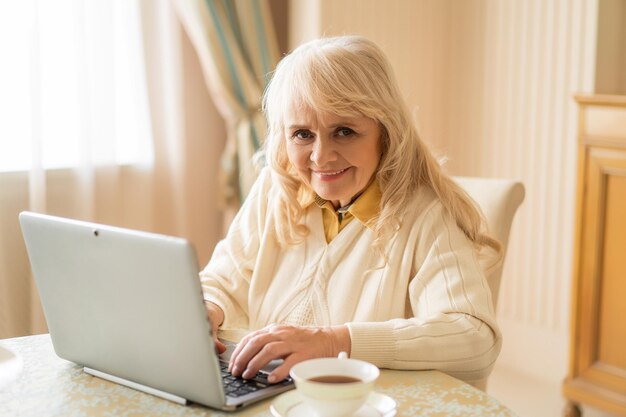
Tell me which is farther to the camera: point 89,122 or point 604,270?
point 89,122

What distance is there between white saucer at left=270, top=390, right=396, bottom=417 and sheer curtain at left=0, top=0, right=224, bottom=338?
5.62 feet

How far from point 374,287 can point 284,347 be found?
373 mm

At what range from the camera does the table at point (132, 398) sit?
44.0 inches

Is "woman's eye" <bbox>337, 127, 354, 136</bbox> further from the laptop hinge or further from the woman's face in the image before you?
the laptop hinge

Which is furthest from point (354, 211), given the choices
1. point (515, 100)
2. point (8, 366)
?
point (515, 100)

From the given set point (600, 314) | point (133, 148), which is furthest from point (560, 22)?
point (133, 148)

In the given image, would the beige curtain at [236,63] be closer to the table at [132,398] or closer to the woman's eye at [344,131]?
the woman's eye at [344,131]

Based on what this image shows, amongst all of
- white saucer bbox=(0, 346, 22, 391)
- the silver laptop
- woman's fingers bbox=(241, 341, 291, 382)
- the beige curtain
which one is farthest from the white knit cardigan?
the beige curtain

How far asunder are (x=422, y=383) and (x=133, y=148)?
1.88m

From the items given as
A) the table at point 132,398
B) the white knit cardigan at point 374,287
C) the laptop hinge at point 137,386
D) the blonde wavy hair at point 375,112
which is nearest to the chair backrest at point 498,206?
the blonde wavy hair at point 375,112

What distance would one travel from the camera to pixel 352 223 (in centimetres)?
166

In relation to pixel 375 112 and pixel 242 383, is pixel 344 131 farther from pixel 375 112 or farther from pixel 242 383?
pixel 242 383

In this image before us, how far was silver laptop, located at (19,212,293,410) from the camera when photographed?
104cm

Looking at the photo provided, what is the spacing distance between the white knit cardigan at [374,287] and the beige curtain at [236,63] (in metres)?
1.16
